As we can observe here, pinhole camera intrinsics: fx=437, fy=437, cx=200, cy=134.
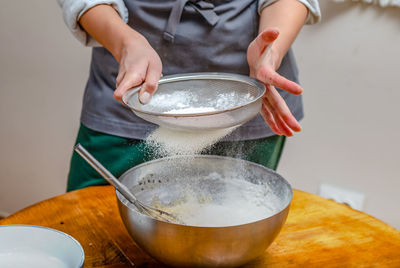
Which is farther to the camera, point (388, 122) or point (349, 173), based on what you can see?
point (349, 173)

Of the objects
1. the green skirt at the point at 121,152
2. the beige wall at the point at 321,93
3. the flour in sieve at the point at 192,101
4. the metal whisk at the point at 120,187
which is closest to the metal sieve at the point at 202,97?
the flour in sieve at the point at 192,101

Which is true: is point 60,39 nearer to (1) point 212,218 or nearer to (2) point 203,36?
(2) point 203,36

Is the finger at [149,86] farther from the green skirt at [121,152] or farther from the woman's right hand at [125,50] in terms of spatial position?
the green skirt at [121,152]

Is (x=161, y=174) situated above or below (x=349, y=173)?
above

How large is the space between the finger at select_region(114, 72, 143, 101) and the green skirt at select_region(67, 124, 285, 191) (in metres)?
0.32

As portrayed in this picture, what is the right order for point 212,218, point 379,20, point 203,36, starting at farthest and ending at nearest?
point 379,20
point 203,36
point 212,218

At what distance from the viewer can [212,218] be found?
2.67ft

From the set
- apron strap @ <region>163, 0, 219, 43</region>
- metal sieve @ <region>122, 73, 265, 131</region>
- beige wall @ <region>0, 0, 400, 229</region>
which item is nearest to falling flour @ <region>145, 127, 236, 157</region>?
metal sieve @ <region>122, 73, 265, 131</region>

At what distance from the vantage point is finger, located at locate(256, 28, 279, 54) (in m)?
0.77

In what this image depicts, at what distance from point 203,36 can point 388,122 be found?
0.84 metres

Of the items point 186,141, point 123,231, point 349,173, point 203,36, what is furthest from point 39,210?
point 349,173

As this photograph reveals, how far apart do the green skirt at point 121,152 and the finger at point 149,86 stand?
304 mm

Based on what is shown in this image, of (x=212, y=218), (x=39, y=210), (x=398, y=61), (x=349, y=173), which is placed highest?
(x=398, y=61)

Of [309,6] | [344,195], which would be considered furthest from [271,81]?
[344,195]
